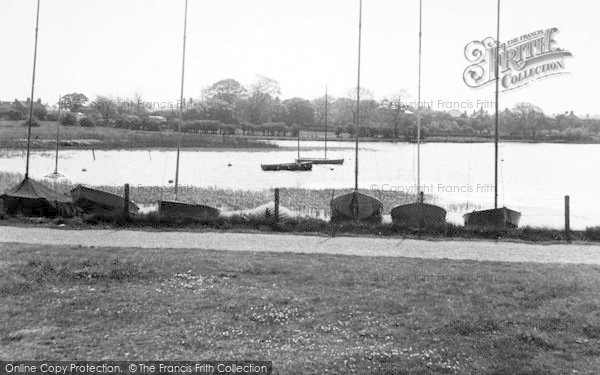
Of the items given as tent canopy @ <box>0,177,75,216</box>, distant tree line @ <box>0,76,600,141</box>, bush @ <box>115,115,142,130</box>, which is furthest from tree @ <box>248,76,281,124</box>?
tent canopy @ <box>0,177,75,216</box>

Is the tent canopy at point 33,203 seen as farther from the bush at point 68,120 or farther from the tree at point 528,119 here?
the tree at point 528,119

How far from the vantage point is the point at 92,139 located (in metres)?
86.8

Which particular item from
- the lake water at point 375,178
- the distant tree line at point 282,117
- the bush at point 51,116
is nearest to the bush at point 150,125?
the distant tree line at point 282,117

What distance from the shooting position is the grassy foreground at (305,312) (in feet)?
22.3

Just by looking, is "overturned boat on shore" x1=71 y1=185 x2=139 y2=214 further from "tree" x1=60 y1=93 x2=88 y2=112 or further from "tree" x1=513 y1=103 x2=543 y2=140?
"tree" x1=513 y1=103 x2=543 y2=140

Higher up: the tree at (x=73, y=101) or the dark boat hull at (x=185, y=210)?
the tree at (x=73, y=101)

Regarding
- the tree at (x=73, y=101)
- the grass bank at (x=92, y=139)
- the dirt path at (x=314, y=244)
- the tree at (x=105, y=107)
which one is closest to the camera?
the dirt path at (x=314, y=244)

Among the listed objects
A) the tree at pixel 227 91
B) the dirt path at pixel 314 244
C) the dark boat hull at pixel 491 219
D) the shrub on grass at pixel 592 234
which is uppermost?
the tree at pixel 227 91

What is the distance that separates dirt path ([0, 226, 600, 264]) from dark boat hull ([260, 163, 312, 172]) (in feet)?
138

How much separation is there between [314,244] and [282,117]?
445ft

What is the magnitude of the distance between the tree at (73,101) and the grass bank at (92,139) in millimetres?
37978

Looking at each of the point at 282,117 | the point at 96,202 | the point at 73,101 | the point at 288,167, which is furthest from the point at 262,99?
the point at 96,202

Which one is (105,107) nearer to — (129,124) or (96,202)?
(129,124)

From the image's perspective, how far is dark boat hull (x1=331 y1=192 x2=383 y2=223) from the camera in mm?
17891
